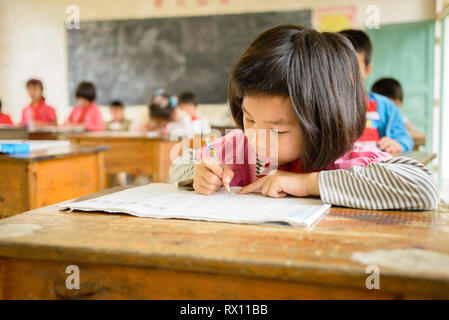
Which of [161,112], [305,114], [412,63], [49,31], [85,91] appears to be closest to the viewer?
[305,114]

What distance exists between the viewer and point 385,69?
18.1 feet

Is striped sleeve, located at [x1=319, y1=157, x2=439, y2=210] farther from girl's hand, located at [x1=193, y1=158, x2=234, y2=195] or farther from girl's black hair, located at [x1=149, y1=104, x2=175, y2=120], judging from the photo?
girl's black hair, located at [x1=149, y1=104, x2=175, y2=120]

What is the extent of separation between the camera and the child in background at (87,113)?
17.8ft

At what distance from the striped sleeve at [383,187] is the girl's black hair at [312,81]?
4.2 inches

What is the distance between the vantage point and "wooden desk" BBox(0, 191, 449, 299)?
45 cm

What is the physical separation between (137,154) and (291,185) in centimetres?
309

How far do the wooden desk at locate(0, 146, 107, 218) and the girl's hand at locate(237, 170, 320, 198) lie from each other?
135cm

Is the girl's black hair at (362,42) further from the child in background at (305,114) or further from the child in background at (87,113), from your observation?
the child in background at (87,113)

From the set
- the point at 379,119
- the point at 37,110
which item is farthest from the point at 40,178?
the point at 37,110

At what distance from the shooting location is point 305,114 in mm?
862

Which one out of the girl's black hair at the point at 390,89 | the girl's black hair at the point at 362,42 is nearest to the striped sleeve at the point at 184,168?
the girl's black hair at the point at 362,42

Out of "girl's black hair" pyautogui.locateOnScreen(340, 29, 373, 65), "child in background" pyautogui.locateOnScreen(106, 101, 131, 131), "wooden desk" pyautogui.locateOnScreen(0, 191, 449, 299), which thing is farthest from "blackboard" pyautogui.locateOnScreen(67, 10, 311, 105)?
"wooden desk" pyautogui.locateOnScreen(0, 191, 449, 299)

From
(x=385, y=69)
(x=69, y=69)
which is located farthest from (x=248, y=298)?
(x=69, y=69)

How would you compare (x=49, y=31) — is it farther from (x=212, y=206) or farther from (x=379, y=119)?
(x=212, y=206)
